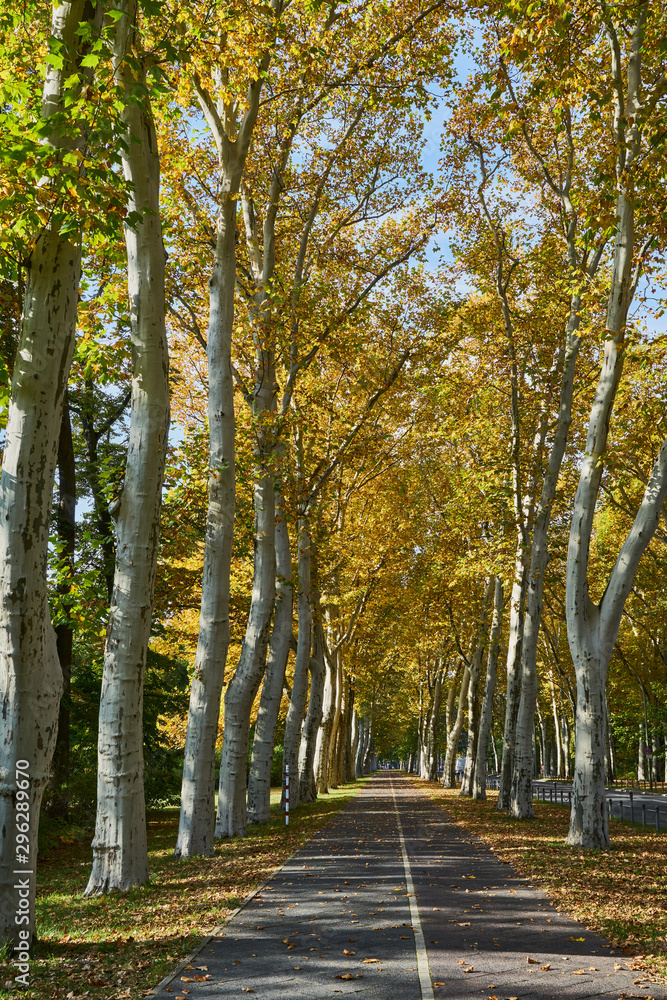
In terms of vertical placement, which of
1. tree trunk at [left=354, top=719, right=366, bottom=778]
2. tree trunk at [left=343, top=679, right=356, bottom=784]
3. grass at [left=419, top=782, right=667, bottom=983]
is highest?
grass at [left=419, top=782, right=667, bottom=983]

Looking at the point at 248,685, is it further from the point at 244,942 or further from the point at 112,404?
the point at 112,404

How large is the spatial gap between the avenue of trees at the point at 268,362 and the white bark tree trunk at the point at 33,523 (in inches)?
0.9

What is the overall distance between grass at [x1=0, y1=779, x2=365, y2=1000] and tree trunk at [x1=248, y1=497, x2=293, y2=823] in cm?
376

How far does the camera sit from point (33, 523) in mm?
5949

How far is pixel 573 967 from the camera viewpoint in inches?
236

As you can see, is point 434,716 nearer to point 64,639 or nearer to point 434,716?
point 434,716

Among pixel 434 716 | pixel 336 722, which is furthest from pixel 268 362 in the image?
pixel 434 716

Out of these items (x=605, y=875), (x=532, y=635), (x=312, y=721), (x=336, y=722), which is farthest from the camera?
(x=336, y=722)

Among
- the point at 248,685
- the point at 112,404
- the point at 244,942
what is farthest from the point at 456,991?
the point at 112,404

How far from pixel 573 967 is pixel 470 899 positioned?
2964mm

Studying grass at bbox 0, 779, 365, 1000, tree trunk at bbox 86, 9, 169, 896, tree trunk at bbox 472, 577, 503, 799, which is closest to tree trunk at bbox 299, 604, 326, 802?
tree trunk at bbox 472, 577, 503, 799

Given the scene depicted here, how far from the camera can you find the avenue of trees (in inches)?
241

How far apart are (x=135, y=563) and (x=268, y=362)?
7.21 m

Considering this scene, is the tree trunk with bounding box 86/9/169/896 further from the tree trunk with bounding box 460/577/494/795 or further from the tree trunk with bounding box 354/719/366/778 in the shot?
the tree trunk with bounding box 354/719/366/778
